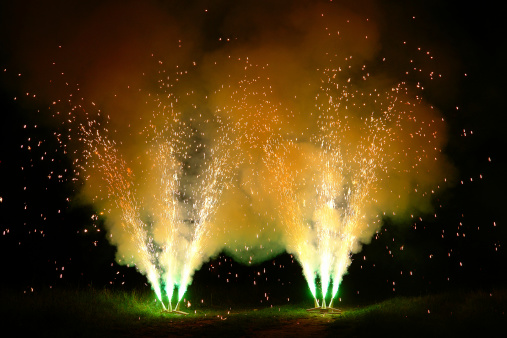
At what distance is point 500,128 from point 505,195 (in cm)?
201

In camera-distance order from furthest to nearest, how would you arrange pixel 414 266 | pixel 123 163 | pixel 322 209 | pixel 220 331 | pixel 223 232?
pixel 414 266 → pixel 223 232 → pixel 123 163 → pixel 322 209 → pixel 220 331

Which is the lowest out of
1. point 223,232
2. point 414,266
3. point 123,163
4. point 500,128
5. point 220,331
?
point 220,331

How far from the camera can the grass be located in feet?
29.6

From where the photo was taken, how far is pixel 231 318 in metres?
11.2

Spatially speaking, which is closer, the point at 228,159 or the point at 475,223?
the point at 228,159

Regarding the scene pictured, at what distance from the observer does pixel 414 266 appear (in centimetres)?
1666

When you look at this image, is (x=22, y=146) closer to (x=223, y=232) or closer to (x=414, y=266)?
(x=223, y=232)

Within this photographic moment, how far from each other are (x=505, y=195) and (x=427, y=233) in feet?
8.40

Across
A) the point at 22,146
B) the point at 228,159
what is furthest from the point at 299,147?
the point at 22,146

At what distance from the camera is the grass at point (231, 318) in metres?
9.02

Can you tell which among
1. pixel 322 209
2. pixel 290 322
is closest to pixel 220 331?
pixel 290 322

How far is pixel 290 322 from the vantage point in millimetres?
10633

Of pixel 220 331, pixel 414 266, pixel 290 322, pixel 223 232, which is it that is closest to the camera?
pixel 220 331

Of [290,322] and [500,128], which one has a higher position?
[500,128]
